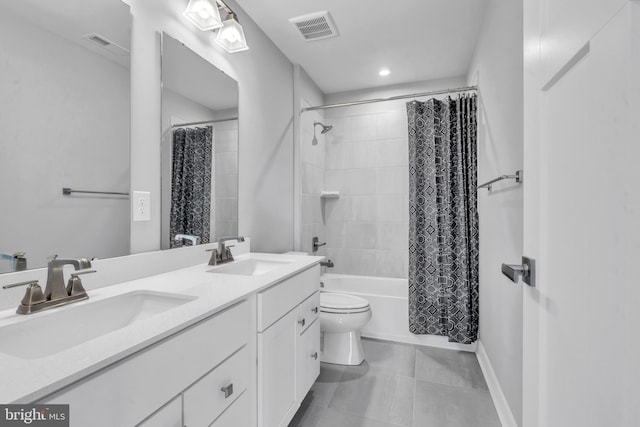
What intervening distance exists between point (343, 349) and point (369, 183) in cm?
180

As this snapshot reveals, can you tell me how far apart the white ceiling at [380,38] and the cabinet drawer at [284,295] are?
1745 millimetres

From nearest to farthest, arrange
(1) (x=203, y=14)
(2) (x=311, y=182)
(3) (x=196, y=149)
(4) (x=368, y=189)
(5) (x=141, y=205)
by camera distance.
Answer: (5) (x=141, y=205) → (1) (x=203, y=14) → (3) (x=196, y=149) → (2) (x=311, y=182) → (4) (x=368, y=189)

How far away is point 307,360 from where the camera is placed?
1.62m

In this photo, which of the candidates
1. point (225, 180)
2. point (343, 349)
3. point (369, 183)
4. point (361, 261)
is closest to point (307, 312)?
point (343, 349)

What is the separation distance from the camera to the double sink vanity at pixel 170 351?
1.82 ft

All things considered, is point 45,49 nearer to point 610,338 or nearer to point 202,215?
point 202,215

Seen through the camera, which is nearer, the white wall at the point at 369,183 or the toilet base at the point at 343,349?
the toilet base at the point at 343,349

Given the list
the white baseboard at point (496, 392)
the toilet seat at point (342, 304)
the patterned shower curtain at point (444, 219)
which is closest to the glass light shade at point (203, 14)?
the patterned shower curtain at point (444, 219)

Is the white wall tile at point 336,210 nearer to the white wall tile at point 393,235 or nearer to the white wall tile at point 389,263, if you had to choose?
the white wall tile at point 393,235

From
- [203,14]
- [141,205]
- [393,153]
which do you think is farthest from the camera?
[393,153]

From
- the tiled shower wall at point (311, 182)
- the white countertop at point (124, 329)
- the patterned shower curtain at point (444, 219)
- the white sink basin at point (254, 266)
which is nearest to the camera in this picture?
the white countertop at point (124, 329)

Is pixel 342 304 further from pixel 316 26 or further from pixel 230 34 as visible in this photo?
pixel 316 26

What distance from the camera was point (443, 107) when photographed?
2555 millimetres

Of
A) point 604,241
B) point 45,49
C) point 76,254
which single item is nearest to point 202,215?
point 76,254
